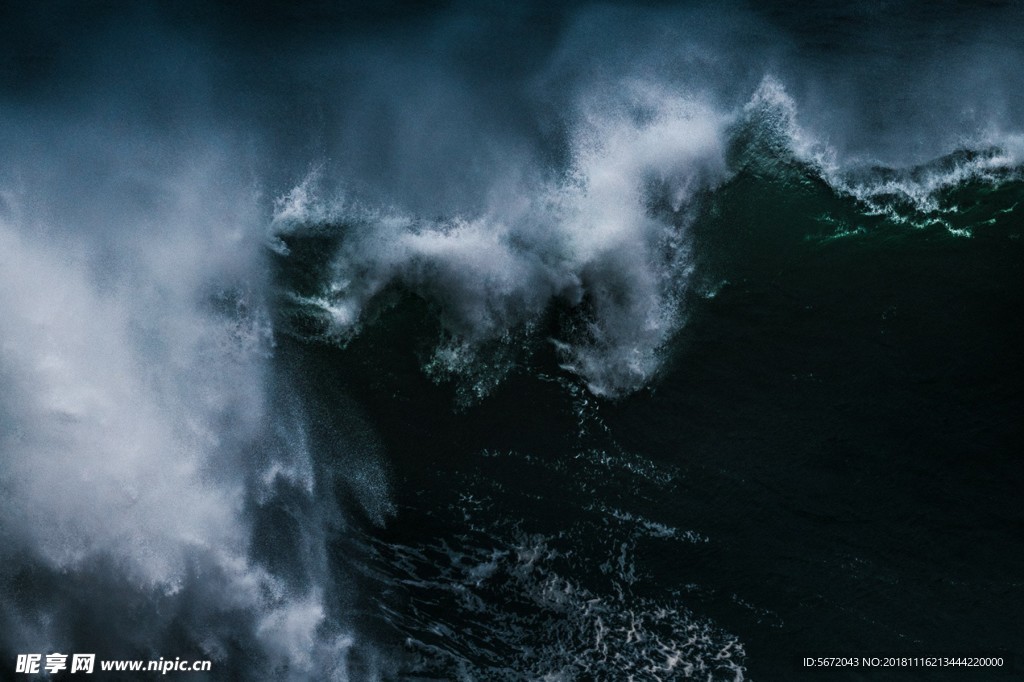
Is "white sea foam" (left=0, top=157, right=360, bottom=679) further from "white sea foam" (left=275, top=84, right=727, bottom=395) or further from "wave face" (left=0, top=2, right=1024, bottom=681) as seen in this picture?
"white sea foam" (left=275, top=84, right=727, bottom=395)

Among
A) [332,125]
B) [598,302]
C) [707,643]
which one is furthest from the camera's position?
[332,125]

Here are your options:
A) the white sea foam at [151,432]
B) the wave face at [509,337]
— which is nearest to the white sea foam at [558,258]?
the wave face at [509,337]

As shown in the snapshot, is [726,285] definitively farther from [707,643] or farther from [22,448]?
[22,448]

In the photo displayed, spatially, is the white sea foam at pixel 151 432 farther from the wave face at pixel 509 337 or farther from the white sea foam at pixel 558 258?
the white sea foam at pixel 558 258

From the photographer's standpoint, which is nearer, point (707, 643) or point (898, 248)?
point (707, 643)

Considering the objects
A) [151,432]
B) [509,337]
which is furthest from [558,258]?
[151,432]

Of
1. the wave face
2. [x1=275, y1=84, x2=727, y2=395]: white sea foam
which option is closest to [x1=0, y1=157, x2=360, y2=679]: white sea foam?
the wave face

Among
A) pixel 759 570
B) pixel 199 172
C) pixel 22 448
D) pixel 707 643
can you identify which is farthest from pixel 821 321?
pixel 22 448

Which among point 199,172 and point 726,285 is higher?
point 199,172
